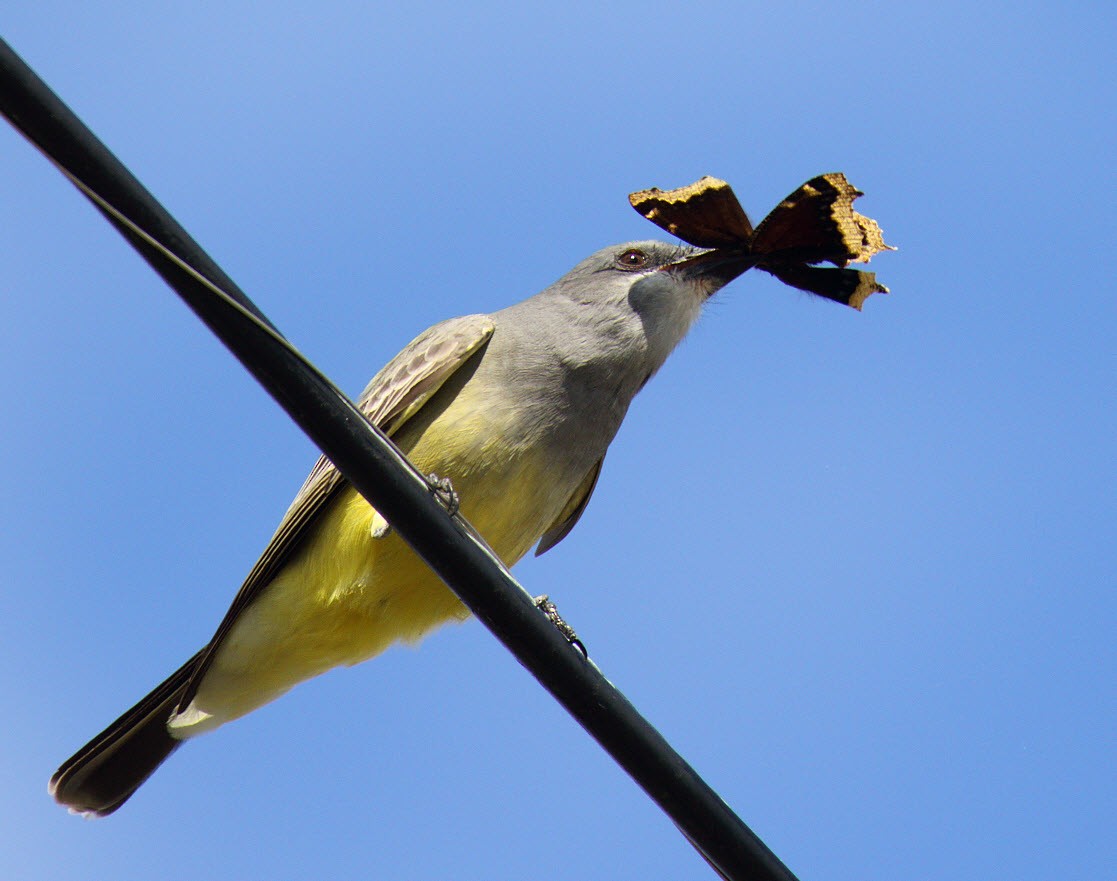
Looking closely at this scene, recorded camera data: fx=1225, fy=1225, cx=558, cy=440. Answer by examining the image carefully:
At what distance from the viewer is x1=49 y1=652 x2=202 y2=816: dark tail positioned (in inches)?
240

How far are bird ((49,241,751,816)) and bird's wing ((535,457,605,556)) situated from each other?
61 cm

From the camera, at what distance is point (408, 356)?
5.86m

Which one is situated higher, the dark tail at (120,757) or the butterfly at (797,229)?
the dark tail at (120,757)

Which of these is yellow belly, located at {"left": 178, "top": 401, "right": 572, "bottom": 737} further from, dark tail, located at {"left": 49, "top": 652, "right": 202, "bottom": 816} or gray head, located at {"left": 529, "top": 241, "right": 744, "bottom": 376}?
gray head, located at {"left": 529, "top": 241, "right": 744, "bottom": 376}

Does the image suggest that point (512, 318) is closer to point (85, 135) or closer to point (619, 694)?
point (619, 694)

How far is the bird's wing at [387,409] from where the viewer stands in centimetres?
557

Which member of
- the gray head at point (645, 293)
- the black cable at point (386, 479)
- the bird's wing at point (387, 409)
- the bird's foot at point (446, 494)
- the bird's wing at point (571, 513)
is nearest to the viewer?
the black cable at point (386, 479)

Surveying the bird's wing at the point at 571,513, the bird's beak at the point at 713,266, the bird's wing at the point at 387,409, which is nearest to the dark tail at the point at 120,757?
the bird's wing at the point at 387,409

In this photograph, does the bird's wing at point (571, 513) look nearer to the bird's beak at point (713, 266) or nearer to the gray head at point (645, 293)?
the gray head at point (645, 293)

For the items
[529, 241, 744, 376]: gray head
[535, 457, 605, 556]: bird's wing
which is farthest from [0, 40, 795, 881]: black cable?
[535, 457, 605, 556]: bird's wing

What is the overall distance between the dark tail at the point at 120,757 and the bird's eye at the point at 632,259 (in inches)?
118

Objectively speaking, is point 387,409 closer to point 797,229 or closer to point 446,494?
point 446,494

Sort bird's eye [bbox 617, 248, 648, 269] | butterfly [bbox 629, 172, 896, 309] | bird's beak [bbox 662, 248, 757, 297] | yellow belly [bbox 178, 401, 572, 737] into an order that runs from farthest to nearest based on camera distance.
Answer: bird's eye [bbox 617, 248, 648, 269]
bird's beak [bbox 662, 248, 757, 297]
yellow belly [bbox 178, 401, 572, 737]
butterfly [bbox 629, 172, 896, 309]

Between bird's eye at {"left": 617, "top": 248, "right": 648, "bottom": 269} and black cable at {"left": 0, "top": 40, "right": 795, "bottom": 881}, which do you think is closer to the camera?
black cable at {"left": 0, "top": 40, "right": 795, "bottom": 881}
